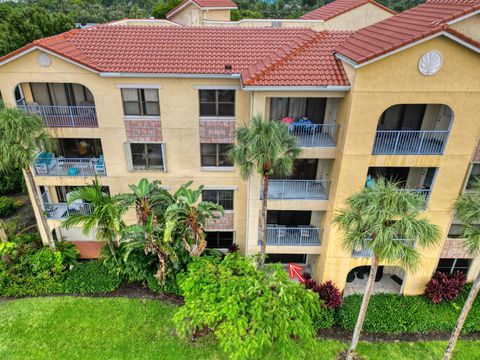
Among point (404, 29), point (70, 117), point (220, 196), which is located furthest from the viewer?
point (220, 196)

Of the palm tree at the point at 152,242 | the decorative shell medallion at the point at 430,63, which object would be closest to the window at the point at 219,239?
the palm tree at the point at 152,242

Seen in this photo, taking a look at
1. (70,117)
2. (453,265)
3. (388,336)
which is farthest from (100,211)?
(453,265)

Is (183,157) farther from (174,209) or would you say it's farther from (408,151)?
(408,151)

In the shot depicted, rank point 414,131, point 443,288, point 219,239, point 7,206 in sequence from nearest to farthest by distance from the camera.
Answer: point 414,131 < point 443,288 < point 219,239 < point 7,206

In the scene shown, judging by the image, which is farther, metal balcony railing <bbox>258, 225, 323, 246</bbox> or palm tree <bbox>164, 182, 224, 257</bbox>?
metal balcony railing <bbox>258, 225, 323, 246</bbox>

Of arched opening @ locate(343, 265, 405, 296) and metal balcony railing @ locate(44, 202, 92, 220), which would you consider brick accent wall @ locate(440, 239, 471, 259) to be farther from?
metal balcony railing @ locate(44, 202, 92, 220)

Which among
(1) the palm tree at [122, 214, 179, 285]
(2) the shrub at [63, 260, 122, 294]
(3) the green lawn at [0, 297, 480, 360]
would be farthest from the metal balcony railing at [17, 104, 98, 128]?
(3) the green lawn at [0, 297, 480, 360]

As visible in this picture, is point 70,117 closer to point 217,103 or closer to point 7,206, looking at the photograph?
point 217,103

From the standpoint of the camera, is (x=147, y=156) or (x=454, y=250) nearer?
(x=454, y=250)
